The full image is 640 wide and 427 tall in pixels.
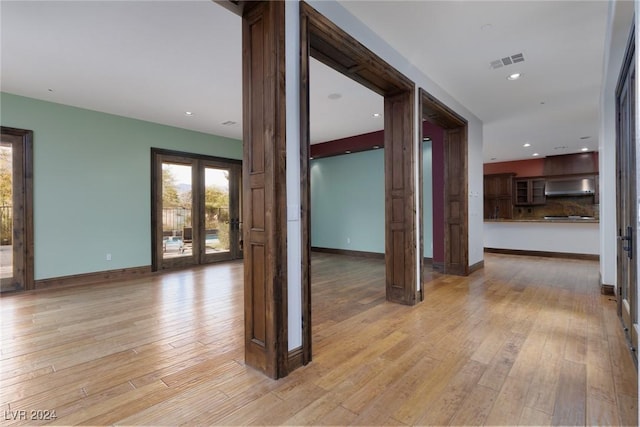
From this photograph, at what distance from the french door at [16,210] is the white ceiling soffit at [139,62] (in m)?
0.83

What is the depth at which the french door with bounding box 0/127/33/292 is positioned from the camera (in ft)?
14.9

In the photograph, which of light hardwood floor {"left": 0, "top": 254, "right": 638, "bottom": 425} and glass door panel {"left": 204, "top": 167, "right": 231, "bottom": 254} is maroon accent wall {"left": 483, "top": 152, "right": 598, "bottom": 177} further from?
glass door panel {"left": 204, "top": 167, "right": 231, "bottom": 254}

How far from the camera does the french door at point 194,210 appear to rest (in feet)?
20.2

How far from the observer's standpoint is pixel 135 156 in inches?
227

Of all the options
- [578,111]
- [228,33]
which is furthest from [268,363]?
[578,111]

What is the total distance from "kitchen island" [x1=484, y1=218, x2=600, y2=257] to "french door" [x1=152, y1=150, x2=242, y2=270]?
654cm

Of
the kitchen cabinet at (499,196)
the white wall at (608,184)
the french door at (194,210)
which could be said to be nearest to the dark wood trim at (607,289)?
the white wall at (608,184)

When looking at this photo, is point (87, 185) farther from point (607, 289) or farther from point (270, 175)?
point (607, 289)

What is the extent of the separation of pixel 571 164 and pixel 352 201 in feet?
23.4

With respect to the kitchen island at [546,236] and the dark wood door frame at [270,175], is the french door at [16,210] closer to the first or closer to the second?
the dark wood door frame at [270,175]

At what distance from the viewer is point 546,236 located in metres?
7.37

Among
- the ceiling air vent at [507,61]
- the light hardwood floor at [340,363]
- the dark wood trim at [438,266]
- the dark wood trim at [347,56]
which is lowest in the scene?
the light hardwood floor at [340,363]

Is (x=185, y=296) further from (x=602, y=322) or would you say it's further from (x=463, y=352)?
(x=602, y=322)

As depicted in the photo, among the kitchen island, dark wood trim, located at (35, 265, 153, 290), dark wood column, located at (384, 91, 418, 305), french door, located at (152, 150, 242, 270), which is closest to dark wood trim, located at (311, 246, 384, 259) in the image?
french door, located at (152, 150, 242, 270)
